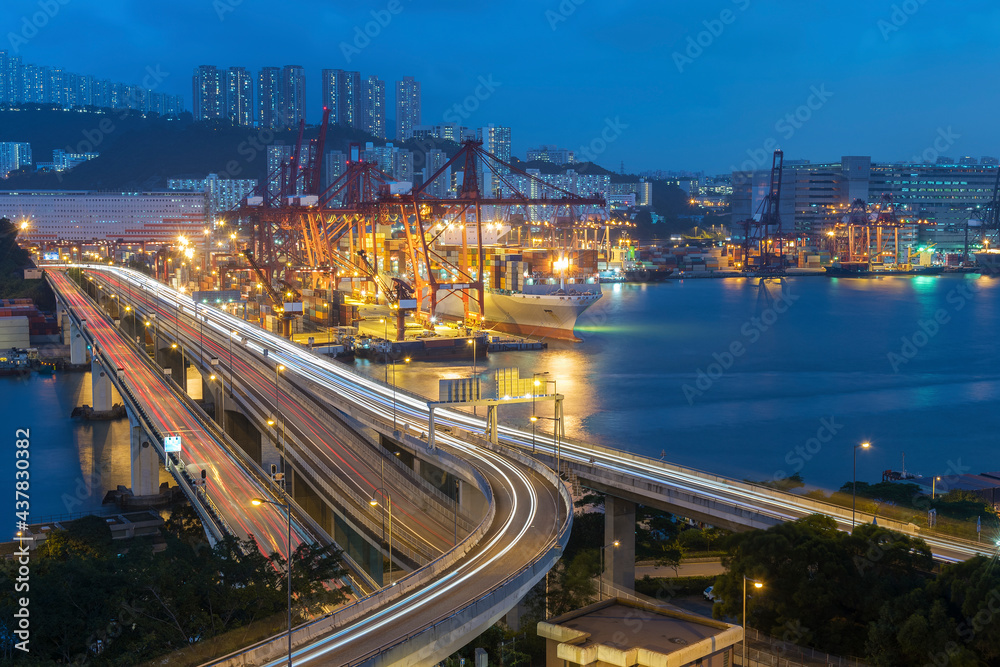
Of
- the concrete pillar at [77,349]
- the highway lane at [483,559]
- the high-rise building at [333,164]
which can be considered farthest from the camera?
the high-rise building at [333,164]

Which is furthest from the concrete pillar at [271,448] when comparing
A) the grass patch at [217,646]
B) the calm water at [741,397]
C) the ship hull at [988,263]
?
the ship hull at [988,263]

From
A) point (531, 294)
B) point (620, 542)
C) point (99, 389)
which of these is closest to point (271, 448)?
point (620, 542)

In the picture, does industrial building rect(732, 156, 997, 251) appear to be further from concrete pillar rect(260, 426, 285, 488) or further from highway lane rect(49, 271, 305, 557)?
concrete pillar rect(260, 426, 285, 488)

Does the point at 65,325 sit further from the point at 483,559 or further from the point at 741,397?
the point at 483,559

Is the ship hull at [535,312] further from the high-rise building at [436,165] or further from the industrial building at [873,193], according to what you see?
the industrial building at [873,193]

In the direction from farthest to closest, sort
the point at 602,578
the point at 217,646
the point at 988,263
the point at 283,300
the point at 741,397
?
the point at 988,263 < the point at 283,300 < the point at 741,397 < the point at 602,578 < the point at 217,646

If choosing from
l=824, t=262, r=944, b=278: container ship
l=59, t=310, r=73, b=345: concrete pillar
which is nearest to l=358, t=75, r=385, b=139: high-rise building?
l=824, t=262, r=944, b=278: container ship
